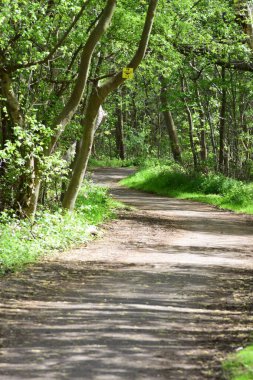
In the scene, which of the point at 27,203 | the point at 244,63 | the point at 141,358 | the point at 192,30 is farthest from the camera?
the point at 244,63

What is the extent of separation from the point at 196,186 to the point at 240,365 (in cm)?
2341

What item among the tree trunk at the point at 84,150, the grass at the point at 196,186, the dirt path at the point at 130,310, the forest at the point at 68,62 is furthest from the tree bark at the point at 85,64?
the grass at the point at 196,186

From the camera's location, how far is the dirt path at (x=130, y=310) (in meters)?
6.43

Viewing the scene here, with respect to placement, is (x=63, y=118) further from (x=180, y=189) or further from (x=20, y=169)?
(x=180, y=189)

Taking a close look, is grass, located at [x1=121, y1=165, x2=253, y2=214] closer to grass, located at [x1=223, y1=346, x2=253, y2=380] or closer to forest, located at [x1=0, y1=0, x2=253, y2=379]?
forest, located at [x1=0, y1=0, x2=253, y2=379]

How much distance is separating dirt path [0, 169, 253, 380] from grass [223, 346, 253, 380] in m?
0.10

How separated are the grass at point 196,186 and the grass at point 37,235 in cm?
757

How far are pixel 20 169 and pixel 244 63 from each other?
11.6m

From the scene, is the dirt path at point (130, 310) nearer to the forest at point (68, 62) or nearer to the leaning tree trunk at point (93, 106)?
the leaning tree trunk at point (93, 106)

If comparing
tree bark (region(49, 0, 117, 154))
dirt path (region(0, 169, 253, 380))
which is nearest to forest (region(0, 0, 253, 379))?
tree bark (region(49, 0, 117, 154))

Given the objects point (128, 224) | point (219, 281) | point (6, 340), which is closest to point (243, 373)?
point (6, 340)

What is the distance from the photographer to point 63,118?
649 inches

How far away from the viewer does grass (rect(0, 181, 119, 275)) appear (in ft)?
40.9

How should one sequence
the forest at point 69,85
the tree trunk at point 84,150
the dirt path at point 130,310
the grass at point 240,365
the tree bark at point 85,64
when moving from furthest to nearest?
1. the tree trunk at point 84,150
2. the tree bark at point 85,64
3. the forest at point 69,85
4. the dirt path at point 130,310
5. the grass at point 240,365
